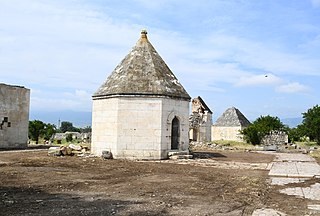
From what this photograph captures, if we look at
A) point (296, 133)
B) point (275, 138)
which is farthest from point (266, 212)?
point (296, 133)

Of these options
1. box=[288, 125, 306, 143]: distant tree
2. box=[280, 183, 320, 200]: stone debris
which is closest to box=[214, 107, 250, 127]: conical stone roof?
box=[288, 125, 306, 143]: distant tree

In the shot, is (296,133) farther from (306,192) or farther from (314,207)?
(314,207)

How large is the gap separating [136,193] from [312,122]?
35489 millimetres

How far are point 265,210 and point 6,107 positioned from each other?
2342 centimetres

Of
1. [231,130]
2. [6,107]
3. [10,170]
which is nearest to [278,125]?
[231,130]

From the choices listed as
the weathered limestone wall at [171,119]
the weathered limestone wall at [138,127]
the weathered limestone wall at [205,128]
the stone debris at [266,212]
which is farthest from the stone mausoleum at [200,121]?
the stone debris at [266,212]

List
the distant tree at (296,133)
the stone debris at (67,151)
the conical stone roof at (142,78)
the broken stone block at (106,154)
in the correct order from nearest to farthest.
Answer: the broken stone block at (106,154)
the conical stone roof at (142,78)
the stone debris at (67,151)
the distant tree at (296,133)

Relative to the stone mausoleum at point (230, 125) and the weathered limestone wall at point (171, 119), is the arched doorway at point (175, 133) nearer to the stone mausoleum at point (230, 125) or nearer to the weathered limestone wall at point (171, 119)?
the weathered limestone wall at point (171, 119)

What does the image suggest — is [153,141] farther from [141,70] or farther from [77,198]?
[77,198]

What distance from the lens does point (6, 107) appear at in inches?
1060

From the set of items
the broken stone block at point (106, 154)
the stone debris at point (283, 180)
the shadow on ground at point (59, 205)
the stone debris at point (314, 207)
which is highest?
the broken stone block at point (106, 154)

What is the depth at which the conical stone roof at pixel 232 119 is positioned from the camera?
55291 millimetres

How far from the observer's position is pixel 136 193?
9.12 m

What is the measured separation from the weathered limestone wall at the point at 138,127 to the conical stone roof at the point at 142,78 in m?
0.43
